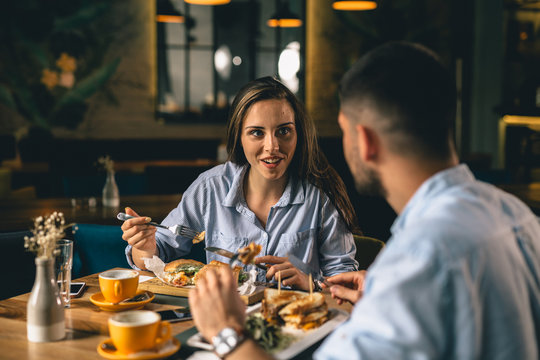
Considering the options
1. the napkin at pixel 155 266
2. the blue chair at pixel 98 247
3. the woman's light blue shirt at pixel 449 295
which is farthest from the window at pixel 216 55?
the woman's light blue shirt at pixel 449 295

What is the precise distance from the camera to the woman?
6.80ft

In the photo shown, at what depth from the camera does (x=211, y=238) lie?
7.18 ft

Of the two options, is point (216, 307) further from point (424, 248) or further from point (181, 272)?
point (181, 272)

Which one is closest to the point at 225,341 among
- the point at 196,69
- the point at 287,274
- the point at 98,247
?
the point at 287,274

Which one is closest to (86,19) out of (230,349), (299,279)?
(299,279)

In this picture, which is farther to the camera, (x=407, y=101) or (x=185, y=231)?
(x=185, y=231)

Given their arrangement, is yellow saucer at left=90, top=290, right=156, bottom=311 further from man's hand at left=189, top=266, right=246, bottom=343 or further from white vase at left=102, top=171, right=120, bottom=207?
white vase at left=102, top=171, right=120, bottom=207

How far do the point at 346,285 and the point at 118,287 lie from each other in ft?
2.13

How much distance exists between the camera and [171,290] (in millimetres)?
1639

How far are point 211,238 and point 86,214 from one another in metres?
1.14

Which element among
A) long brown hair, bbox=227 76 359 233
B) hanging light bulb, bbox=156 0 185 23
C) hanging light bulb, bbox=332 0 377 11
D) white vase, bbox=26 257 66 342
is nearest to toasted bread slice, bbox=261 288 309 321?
white vase, bbox=26 257 66 342

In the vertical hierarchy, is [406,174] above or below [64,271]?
above

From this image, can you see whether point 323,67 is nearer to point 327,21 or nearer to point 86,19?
point 327,21

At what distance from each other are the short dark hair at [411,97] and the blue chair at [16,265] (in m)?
1.43
